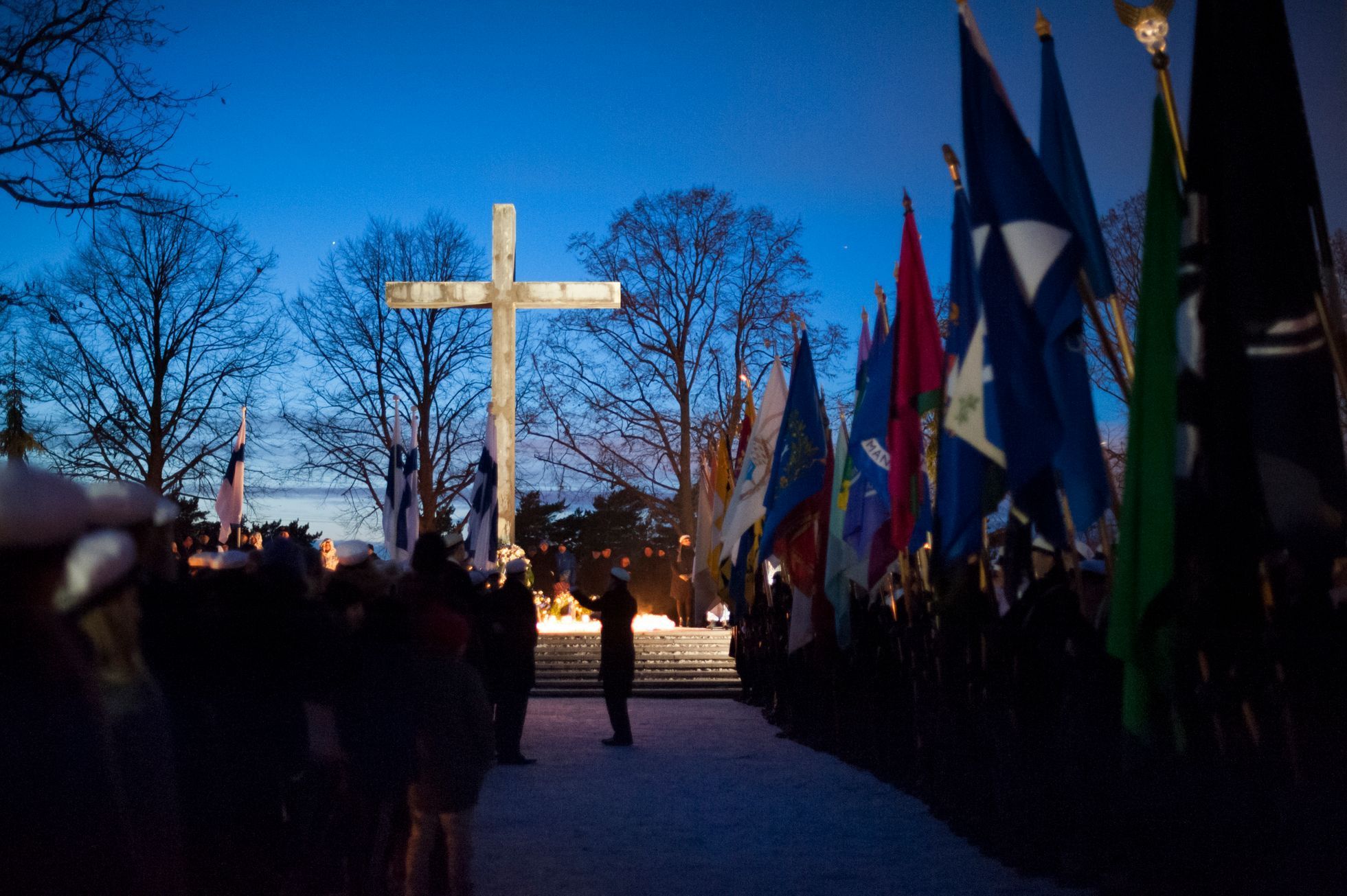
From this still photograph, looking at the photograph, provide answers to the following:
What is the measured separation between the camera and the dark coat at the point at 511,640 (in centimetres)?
1071

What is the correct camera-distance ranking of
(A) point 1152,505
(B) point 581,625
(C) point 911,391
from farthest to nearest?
(B) point 581,625, (C) point 911,391, (A) point 1152,505

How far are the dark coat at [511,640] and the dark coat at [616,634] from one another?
177 centimetres

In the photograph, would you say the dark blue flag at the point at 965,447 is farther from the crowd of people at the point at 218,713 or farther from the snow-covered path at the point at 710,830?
the crowd of people at the point at 218,713

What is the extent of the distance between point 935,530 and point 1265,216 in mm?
2906

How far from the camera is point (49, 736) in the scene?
2557 millimetres

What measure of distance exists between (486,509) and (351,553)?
35.6 feet

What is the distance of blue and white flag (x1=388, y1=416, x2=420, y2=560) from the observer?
18.8 m

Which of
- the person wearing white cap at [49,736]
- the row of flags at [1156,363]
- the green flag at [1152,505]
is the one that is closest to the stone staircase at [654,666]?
the row of flags at [1156,363]

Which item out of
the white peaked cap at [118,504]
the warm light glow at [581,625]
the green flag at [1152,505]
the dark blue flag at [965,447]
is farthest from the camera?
the warm light glow at [581,625]

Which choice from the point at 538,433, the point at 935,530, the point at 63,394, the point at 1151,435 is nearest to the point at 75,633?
the point at 1151,435

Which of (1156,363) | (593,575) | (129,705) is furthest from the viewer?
(593,575)

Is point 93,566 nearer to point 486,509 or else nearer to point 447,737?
point 447,737

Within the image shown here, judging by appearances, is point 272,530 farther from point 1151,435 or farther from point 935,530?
point 1151,435

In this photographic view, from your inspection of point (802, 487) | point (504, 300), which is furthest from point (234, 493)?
point (802, 487)
